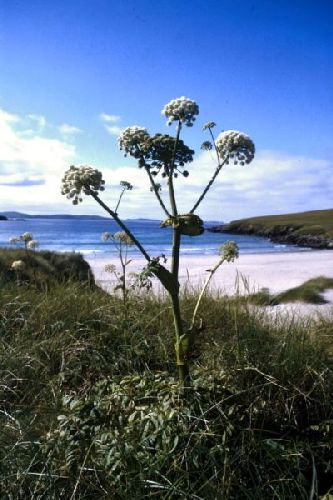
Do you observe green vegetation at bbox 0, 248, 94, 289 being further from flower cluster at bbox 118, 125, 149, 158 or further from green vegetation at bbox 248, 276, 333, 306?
flower cluster at bbox 118, 125, 149, 158

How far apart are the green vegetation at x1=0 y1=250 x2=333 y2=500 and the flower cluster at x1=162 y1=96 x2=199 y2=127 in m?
1.30

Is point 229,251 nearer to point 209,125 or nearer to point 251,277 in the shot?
point 209,125

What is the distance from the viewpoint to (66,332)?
4.34 m

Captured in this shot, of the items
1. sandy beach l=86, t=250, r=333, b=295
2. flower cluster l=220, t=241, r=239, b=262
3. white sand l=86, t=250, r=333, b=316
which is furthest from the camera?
sandy beach l=86, t=250, r=333, b=295

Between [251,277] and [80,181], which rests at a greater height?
[80,181]

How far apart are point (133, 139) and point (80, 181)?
1.23ft

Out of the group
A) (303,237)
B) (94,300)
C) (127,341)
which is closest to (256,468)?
(127,341)

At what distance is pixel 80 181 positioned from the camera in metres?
2.64

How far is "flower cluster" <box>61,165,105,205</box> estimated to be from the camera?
264 cm

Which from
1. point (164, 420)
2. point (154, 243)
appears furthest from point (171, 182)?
point (154, 243)

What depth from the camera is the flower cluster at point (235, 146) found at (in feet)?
9.14

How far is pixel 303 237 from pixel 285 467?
5224 centimetres

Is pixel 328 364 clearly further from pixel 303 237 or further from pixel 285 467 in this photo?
pixel 303 237

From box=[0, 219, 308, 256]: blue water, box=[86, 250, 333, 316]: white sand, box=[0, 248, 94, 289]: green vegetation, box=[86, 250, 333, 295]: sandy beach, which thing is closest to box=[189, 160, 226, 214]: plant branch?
box=[86, 250, 333, 316]: white sand
